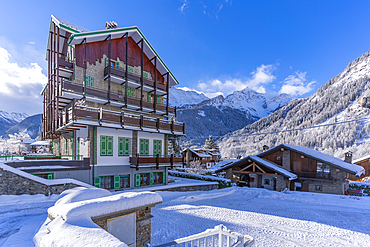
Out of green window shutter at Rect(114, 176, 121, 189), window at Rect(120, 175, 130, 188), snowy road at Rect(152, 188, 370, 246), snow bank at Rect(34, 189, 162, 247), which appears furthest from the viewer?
window at Rect(120, 175, 130, 188)

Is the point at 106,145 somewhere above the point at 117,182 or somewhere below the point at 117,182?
above

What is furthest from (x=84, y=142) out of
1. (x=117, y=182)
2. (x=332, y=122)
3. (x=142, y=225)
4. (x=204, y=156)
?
(x=332, y=122)

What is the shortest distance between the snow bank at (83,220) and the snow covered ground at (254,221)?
10.5 feet

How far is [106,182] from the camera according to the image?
18719 millimetres

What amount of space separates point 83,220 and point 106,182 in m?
16.3

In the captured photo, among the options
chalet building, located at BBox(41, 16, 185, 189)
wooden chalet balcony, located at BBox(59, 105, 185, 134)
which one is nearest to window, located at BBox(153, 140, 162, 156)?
chalet building, located at BBox(41, 16, 185, 189)

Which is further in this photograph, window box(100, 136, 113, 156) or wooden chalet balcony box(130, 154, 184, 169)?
wooden chalet balcony box(130, 154, 184, 169)

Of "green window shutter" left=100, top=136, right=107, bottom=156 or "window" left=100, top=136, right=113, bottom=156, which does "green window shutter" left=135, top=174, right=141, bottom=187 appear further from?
"green window shutter" left=100, top=136, right=107, bottom=156

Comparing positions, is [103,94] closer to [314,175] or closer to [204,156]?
[314,175]

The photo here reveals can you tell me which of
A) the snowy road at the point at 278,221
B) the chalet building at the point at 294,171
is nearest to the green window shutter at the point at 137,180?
the snowy road at the point at 278,221

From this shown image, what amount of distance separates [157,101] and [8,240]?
2026 centimetres

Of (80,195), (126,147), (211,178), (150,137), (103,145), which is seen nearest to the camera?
(80,195)

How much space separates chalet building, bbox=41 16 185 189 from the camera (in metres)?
18.1

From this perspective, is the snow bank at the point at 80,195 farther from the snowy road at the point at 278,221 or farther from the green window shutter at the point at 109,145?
the green window shutter at the point at 109,145
